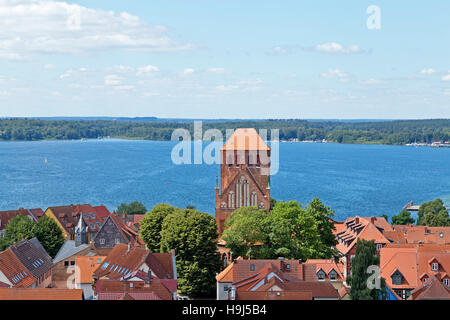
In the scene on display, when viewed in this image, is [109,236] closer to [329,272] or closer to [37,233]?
[37,233]

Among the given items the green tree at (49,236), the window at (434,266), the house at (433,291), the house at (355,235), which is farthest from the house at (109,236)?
the house at (433,291)

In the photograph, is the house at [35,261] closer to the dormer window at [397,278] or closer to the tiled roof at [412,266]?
the tiled roof at [412,266]

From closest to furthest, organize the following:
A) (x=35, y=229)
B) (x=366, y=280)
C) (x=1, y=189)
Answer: (x=366, y=280), (x=35, y=229), (x=1, y=189)

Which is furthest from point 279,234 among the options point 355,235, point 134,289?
point 355,235

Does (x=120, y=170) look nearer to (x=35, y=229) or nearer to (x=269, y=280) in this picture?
(x=35, y=229)

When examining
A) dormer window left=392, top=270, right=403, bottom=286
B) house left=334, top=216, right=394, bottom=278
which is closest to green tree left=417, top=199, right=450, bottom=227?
house left=334, top=216, right=394, bottom=278
